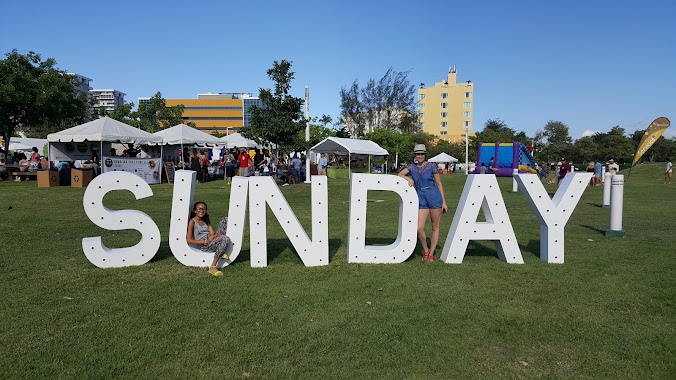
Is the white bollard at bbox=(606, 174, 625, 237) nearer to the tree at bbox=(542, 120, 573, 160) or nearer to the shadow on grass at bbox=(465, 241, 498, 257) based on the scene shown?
the shadow on grass at bbox=(465, 241, 498, 257)

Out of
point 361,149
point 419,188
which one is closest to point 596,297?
point 419,188

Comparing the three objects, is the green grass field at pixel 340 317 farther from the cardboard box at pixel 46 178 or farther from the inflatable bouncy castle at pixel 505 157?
the inflatable bouncy castle at pixel 505 157

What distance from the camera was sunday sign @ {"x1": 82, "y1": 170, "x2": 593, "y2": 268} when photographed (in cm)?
695

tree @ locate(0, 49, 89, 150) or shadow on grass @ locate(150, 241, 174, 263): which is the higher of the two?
tree @ locate(0, 49, 89, 150)

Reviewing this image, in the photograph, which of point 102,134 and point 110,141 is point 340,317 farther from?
point 110,141

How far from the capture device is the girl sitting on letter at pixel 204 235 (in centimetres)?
683

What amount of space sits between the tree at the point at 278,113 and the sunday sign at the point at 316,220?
15139 millimetres

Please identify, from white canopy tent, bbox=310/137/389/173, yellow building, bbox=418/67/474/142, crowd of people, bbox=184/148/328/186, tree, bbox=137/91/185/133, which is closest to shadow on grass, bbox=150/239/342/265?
crowd of people, bbox=184/148/328/186

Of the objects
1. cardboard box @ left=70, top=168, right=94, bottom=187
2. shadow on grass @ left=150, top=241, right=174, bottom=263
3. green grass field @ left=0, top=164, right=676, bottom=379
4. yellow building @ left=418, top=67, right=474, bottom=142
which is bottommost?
green grass field @ left=0, top=164, right=676, bottom=379

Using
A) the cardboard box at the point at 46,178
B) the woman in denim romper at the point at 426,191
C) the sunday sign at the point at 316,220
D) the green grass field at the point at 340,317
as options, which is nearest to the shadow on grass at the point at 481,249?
the green grass field at the point at 340,317

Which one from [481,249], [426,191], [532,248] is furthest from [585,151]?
[426,191]

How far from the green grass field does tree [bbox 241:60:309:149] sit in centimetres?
1410

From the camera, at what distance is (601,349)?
4.27 m

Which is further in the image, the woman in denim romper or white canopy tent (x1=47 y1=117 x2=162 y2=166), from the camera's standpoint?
white canopy tent (x1=47 y1=117 x2=162 y2=166)
